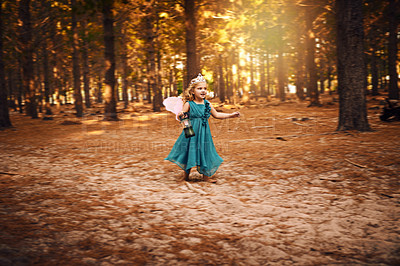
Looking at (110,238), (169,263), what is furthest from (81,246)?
(169,263)

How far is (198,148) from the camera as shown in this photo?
577cm

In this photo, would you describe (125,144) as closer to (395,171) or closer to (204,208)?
(204,208)

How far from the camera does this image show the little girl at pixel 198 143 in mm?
5734

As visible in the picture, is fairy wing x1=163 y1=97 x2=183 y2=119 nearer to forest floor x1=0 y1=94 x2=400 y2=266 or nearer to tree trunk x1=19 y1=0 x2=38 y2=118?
forest floor x1=0 y1=94 x2=400 y2=266

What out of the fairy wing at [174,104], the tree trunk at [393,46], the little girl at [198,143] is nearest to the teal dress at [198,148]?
the little girl at [198,143]

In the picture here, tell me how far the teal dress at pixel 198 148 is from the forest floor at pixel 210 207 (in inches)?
14.3

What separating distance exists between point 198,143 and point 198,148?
0.09 meters

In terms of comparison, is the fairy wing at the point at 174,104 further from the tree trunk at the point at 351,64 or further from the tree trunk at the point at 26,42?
the tree trunk at the point at 26,42

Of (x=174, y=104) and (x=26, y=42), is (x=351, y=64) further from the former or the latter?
(x=26, y=42)

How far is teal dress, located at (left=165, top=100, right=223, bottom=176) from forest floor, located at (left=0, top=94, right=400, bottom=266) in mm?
364

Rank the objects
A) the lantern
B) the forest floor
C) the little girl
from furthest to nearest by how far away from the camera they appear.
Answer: the little girl → the lantern → the forest floor

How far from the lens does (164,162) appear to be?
7.56 meters

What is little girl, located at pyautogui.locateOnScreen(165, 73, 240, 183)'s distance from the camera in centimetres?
573

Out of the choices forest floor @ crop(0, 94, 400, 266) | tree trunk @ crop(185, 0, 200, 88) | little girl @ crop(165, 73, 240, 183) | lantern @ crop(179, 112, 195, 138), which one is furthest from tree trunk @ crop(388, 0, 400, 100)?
lantern @ crop(179, 112, 195, 138)
